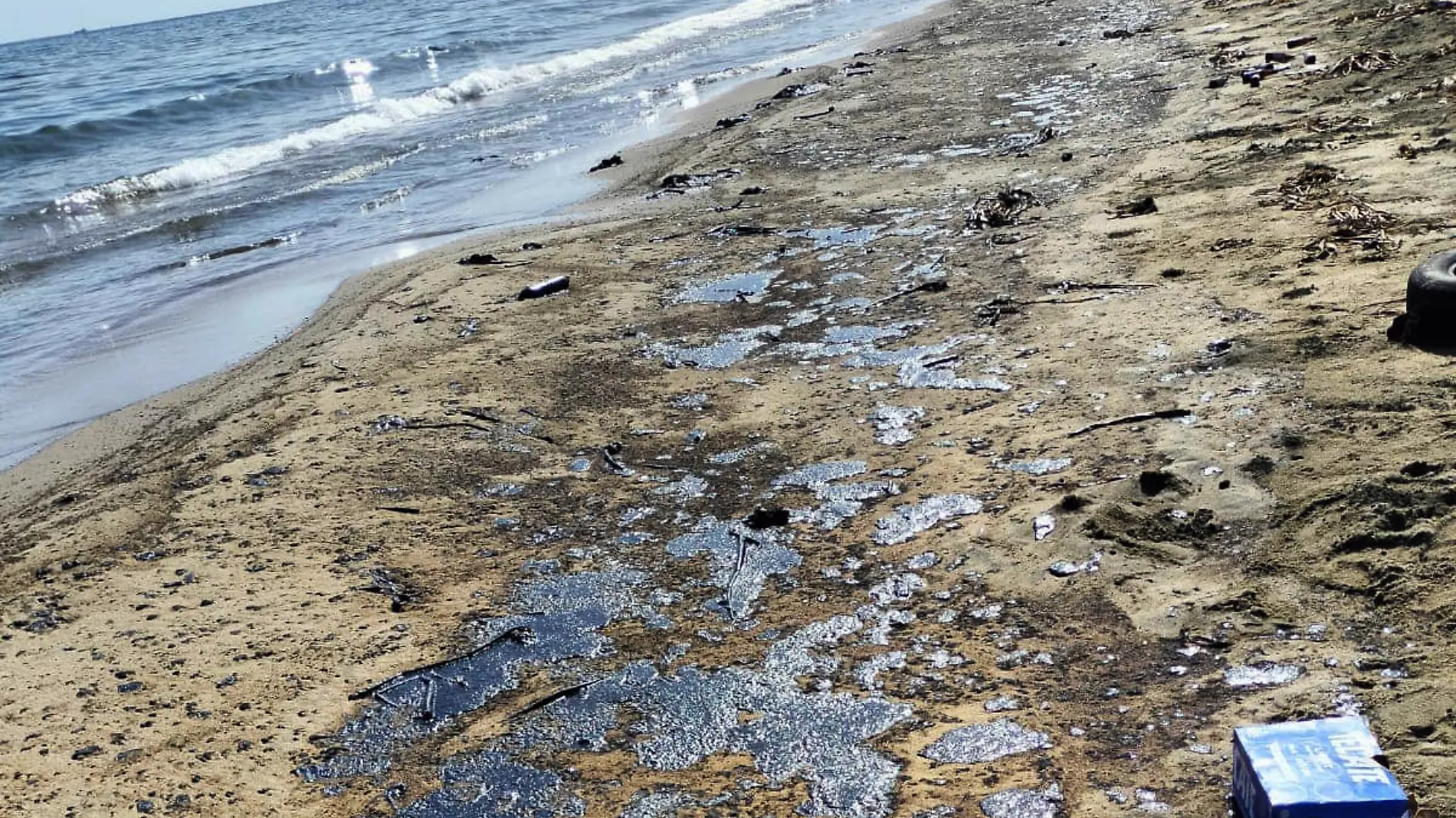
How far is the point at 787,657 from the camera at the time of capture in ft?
12.6

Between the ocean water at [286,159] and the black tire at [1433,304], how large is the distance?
24.8 ft

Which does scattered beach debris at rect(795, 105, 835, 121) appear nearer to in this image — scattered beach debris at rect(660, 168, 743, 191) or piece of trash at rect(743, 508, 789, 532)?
scattered beach debris at rect(660, 168, 743, 191)

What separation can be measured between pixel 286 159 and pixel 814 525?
15.3 m

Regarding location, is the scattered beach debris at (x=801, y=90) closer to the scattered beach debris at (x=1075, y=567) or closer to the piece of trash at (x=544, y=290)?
the piece of trash at (x=544, y=290)

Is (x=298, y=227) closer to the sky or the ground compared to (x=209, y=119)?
closer to the ground

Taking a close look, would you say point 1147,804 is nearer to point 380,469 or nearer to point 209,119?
point 380,469

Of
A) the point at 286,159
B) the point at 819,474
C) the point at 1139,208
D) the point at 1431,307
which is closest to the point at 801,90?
the point at 286,159

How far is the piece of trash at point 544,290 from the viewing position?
26.3 ft

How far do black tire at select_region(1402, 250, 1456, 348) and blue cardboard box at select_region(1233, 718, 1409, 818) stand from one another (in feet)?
8.38

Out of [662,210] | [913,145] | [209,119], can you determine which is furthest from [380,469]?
[209,119]

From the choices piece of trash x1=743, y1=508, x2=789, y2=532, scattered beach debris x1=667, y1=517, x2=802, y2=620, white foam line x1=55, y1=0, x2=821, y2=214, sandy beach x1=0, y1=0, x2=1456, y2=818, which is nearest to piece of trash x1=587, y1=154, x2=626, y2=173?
sandy beach x1=0, y1=0, x2=1456, y2=818

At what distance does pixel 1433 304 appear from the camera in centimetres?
458

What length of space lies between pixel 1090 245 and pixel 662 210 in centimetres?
427

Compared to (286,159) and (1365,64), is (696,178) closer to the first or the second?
(1365,64)
